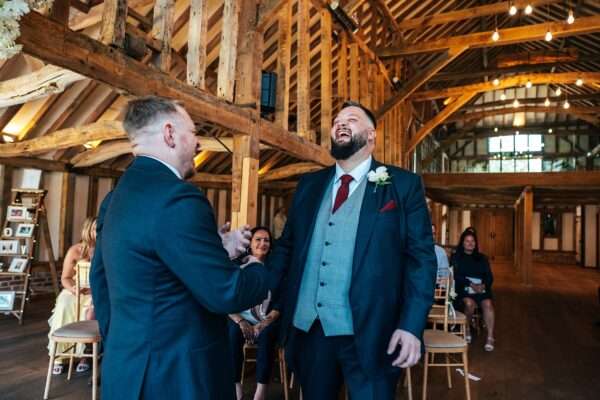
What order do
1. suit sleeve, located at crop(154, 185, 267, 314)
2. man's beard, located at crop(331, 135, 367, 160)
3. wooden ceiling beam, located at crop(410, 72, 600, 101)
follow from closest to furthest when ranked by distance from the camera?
suit sleeve, located at crop(154, 185, 267, 314) → man's beard, located at crop(331, 135, 367, 160) → wooden ceiling beam, located at crop(410, 72, 600, 101)

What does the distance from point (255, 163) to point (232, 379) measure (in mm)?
3543

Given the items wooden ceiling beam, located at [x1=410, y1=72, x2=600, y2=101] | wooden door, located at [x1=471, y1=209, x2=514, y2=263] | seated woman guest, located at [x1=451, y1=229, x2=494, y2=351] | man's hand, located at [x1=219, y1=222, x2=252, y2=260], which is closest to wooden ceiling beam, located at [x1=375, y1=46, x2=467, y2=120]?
wooden ceiling beam, located at [x1=410, y1=72, x2=600, y2=101]

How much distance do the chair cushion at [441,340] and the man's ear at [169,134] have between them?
2.57 metres

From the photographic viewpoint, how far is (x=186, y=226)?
4.01 feet

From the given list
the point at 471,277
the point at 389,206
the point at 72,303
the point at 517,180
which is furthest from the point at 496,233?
the point at 389,206

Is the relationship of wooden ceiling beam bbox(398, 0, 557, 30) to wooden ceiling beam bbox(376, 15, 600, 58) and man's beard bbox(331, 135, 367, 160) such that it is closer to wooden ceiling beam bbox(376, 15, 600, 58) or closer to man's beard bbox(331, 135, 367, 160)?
wooden ceiling beam bbox(376, 15, 600, 58)

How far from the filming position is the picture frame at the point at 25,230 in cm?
630

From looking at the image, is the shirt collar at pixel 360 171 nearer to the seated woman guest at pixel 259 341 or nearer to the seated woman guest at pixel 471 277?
the seated woman guest at pixel 259 341

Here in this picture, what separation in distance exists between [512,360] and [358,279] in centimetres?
412

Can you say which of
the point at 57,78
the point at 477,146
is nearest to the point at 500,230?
the point at 477,146

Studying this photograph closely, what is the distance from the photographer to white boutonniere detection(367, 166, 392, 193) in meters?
1.69

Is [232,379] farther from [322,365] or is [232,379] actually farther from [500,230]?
[500,230]

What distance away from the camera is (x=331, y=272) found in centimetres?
166

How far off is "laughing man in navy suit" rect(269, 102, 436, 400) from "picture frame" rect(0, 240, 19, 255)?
5.99 metres
